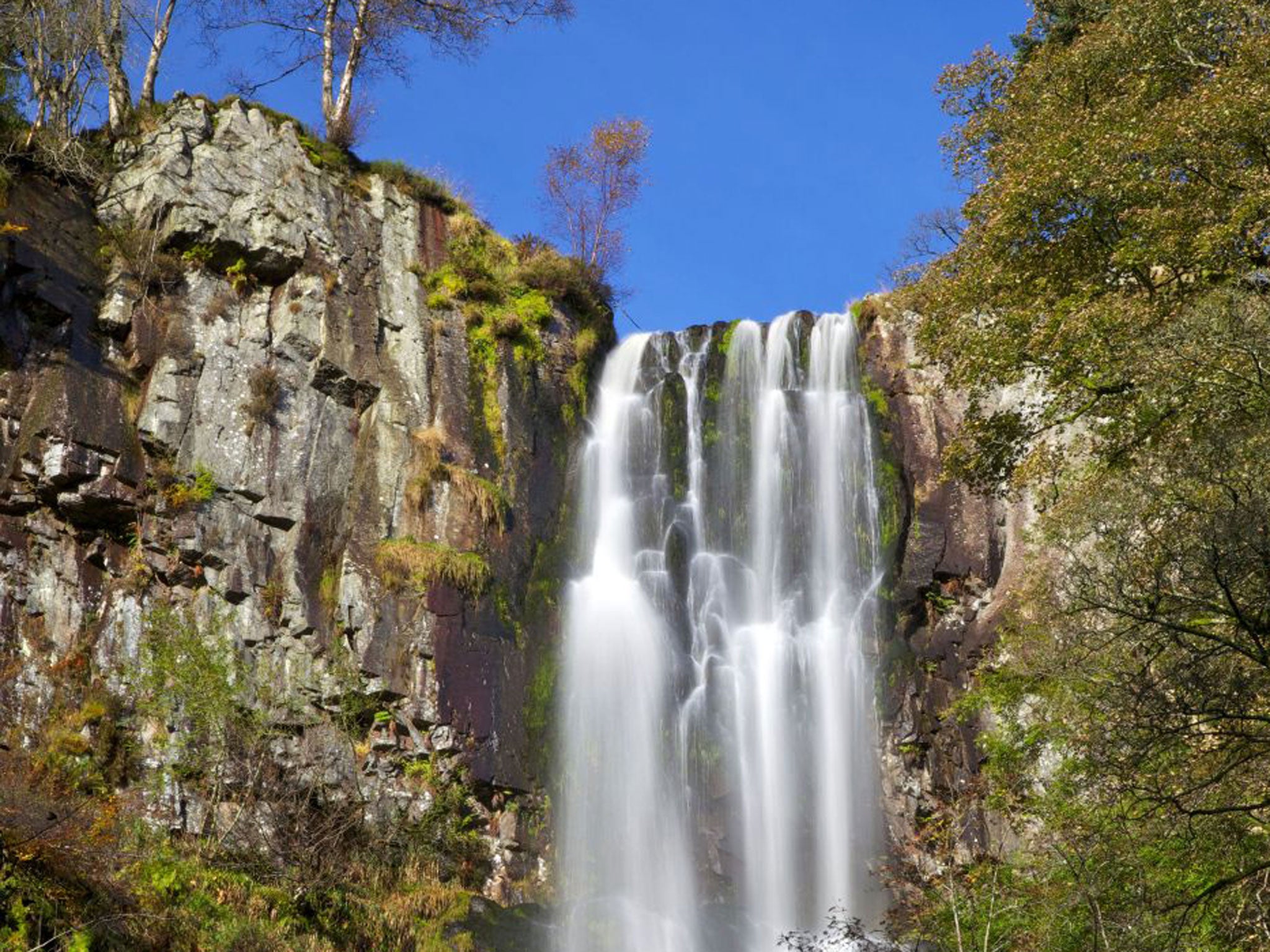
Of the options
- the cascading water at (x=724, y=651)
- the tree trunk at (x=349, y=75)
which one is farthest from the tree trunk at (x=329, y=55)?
the cascading water at (x=724, y=651)

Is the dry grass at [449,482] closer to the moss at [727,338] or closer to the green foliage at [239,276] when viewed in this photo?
the green foliage at [239,276]

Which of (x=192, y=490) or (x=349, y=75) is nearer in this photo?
(x=192, y=490)

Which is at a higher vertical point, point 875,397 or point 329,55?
point 329,55

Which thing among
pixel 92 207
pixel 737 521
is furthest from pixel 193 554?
pixel 737 521

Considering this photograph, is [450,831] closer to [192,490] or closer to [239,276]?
[192,490]

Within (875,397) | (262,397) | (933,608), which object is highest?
(875,397)

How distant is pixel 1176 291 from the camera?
491 inches

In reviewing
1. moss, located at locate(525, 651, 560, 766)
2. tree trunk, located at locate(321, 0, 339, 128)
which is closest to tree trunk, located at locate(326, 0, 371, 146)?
tree trunk, located at locate(321, 0, 339, 128)

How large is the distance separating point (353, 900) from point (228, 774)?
9.27 ft

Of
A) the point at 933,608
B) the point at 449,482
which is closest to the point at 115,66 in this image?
the point at 449,482

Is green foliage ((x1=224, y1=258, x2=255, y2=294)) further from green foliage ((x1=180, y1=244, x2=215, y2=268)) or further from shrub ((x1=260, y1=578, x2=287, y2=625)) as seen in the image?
shrub ((x1=260, y1=578, x2=287, y2=625))

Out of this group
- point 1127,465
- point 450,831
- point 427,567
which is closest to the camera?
point 1127,465

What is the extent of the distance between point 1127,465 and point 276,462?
14.2 m

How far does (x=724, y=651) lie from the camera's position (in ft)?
68.2
